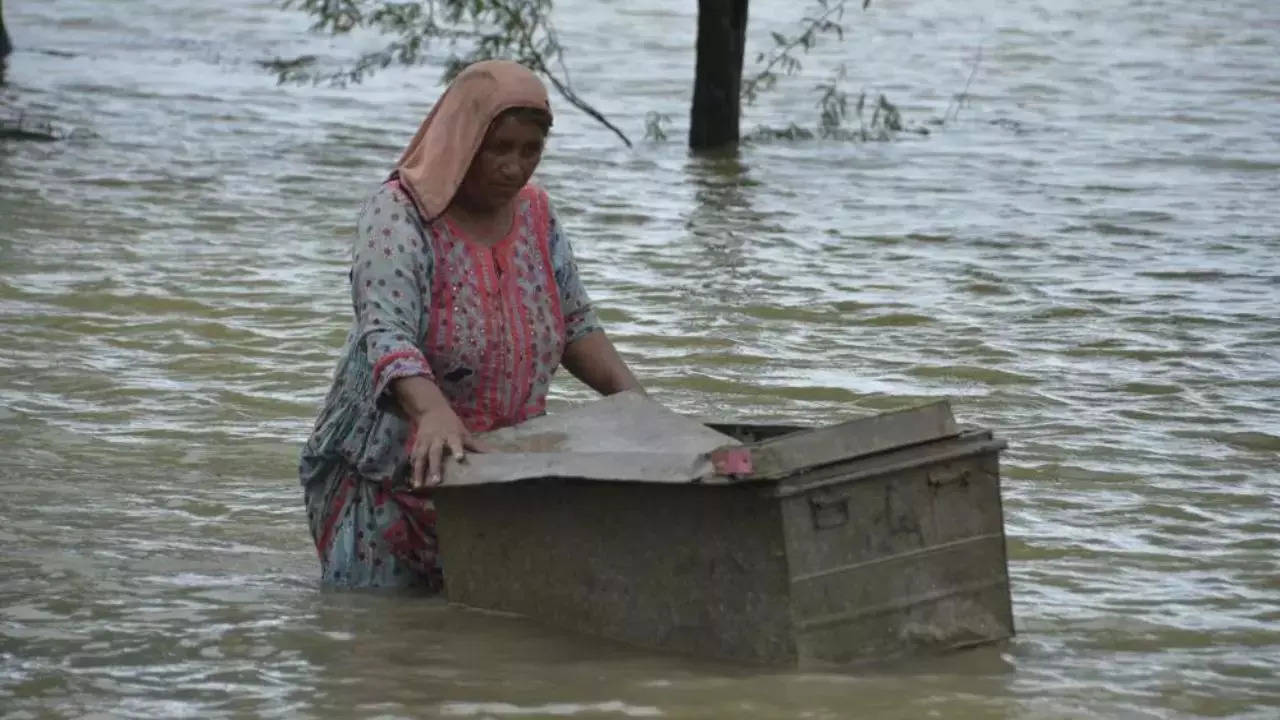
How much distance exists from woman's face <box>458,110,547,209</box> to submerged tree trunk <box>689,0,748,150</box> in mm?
8348

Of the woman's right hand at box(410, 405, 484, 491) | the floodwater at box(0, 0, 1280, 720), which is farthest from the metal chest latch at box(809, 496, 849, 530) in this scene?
the woman's right hand at box(410, 405, 484, 491)

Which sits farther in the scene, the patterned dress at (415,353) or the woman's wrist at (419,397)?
the patterned dress at (415,353)

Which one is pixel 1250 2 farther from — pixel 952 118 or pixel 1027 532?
pixel 1027 532

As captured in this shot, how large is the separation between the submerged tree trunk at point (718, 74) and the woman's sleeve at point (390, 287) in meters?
8.41

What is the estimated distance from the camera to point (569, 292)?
466 cm

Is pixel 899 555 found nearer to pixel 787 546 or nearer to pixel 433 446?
pixel 787 546

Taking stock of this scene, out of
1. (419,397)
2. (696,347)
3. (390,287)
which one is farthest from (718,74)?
(419,397)

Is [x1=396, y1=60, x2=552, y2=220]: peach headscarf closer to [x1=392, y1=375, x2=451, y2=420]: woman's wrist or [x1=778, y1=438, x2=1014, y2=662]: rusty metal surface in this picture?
[x1=392, y1=375, x2=451, y2=420]: woman's wrist

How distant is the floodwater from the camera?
4281 mm

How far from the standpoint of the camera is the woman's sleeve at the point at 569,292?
464 centimetres

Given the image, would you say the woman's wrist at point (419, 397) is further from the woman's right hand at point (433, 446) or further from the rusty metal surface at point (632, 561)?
the rusty metal surface at point (632, 561)

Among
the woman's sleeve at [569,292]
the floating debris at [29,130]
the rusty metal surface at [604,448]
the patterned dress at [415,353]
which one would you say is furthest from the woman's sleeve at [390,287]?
the floating debris at [29,130]

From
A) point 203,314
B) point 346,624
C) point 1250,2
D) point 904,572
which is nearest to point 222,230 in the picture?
point 203,314

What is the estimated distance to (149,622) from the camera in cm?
464
